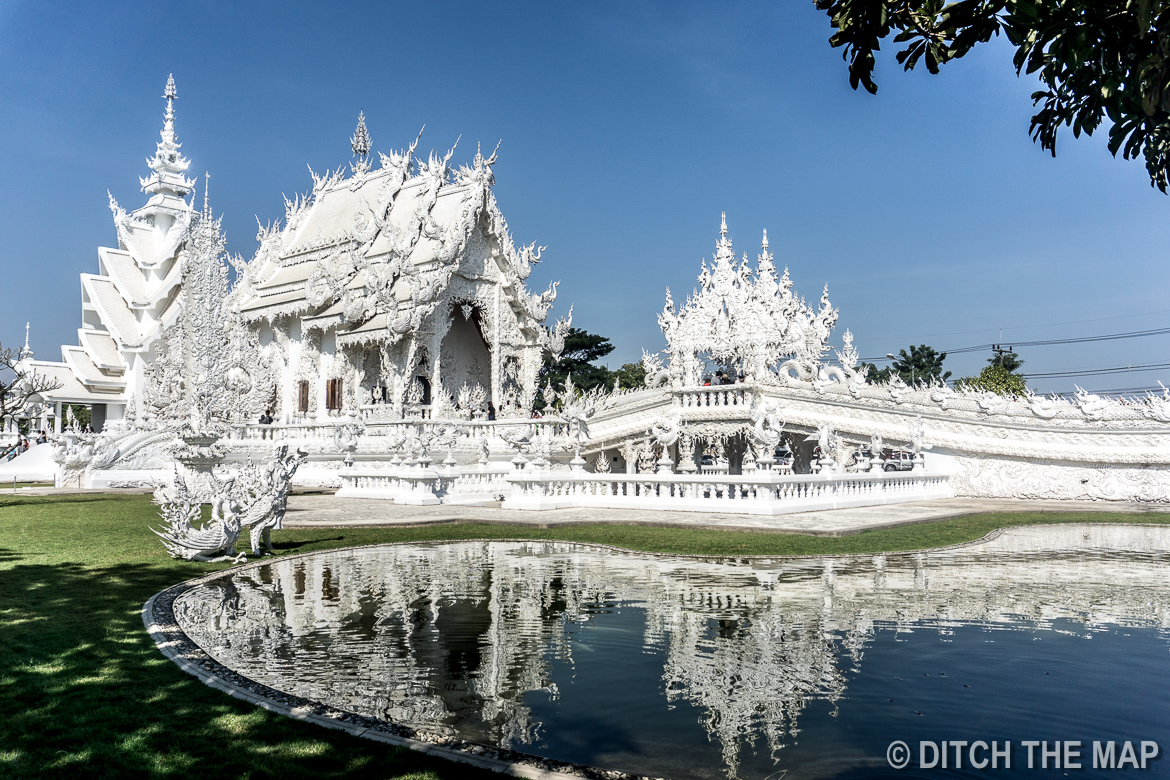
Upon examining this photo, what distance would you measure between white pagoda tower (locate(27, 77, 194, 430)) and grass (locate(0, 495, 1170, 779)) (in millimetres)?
31796

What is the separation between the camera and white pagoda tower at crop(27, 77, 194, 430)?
38.1 metres

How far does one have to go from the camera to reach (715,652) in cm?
518

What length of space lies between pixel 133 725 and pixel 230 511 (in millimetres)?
5633

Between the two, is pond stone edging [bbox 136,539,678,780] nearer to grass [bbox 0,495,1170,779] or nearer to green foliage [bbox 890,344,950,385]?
grass [bbox 0,495,1170,779]

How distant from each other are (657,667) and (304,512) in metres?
11.3

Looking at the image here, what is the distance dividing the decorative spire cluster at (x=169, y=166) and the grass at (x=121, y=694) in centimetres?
3683

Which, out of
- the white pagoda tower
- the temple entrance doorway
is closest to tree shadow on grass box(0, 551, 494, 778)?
the temple entrance doorway

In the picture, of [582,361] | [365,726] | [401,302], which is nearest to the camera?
[365,726]

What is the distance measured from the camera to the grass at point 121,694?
3.28 meters

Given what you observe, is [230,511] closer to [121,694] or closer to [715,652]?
[121,694]

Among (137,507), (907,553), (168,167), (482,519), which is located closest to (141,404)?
(168,167)

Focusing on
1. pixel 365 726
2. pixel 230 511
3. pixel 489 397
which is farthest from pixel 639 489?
pixel 489 397

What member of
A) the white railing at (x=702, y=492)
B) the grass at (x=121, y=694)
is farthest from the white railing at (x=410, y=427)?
the grass at (x=121, y=694)

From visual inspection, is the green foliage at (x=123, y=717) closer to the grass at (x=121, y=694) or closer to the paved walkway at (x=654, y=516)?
the grass at (x=121, y=694)
